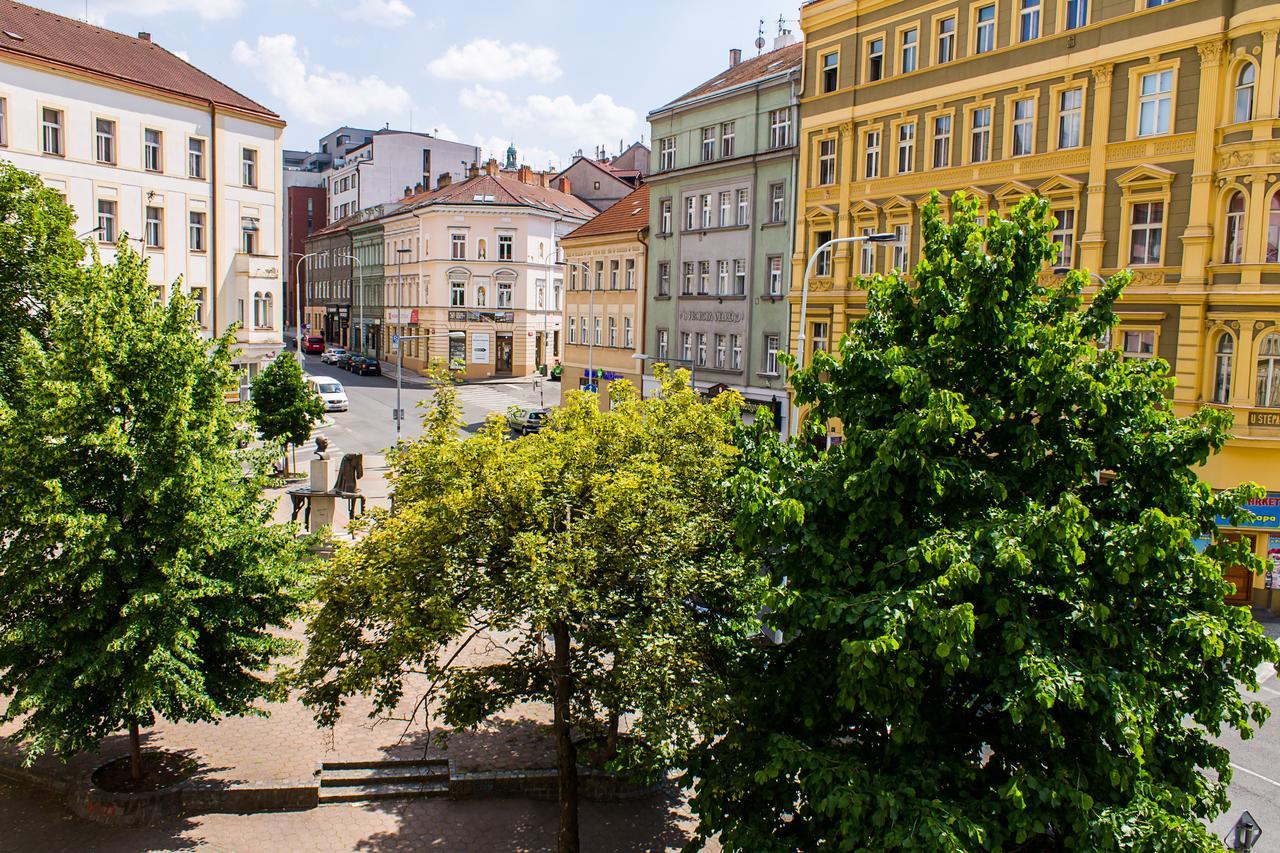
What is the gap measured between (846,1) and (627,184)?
169ft

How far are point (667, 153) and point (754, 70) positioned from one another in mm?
5783

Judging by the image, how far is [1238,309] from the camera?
87.6 ft

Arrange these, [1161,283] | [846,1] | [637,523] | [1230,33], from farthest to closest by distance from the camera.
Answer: [846,1] → [1161,283] → [1230,33] → [637,523]

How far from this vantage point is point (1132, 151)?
94.3 feet

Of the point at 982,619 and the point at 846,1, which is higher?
the point at 846,1

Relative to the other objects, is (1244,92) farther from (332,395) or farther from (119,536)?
(332,395)

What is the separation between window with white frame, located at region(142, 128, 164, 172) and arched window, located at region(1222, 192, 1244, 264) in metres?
39.0

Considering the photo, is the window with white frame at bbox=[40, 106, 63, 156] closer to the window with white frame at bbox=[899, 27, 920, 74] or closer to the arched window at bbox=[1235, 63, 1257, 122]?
the window with white frame at bbox=[899, 27, 920, 74]

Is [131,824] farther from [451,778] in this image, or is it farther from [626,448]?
[626,448]

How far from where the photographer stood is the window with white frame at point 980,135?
33.0 metres

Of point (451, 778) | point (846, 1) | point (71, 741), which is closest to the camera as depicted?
point (71, 741)

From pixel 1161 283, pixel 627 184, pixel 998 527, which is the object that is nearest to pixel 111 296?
pixel 998 527

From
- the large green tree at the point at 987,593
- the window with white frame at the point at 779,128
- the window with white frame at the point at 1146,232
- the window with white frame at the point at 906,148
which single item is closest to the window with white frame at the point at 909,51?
the window with white frame at the point at 906,148

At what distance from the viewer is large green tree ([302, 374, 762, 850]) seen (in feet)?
40.2
